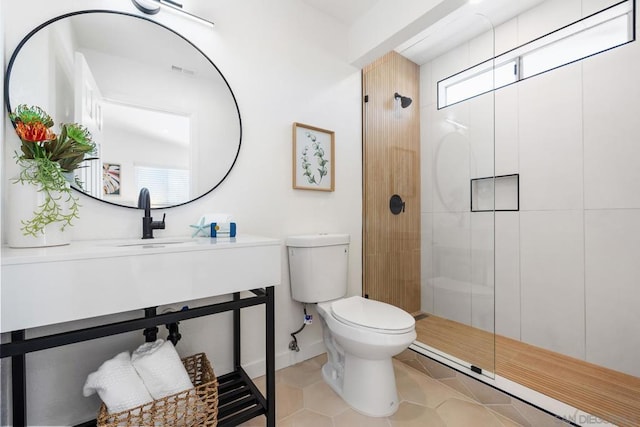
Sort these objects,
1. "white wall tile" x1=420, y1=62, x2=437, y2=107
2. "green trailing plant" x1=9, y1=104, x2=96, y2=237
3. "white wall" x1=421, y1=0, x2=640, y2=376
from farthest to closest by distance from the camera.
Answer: "white wall tile" x1=420, y1=62, x2=437, y2=107 → "white wall" x1=421, y1=0, x2=640, y2=376 → "green trailing plant" x1=9, y1=104, x2=96, y2=237

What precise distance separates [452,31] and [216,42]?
1.50 meters

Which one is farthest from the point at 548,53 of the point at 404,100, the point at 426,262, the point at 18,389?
the point at 18,389

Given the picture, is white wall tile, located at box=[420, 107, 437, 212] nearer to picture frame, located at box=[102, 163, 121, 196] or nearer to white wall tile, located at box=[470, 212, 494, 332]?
white wall tile, located at box=[470, 212, 494, 332]

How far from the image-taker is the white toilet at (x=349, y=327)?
52.7 inches

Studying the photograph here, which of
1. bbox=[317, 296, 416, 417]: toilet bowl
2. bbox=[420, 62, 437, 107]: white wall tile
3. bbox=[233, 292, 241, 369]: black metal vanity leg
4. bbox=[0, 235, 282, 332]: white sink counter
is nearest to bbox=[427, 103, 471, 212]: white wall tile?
bbox=[420, 62, 437, 107]: white wall tile

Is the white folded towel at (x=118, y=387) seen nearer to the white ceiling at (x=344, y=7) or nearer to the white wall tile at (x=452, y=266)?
the white wall tile at (x=452, y=266)

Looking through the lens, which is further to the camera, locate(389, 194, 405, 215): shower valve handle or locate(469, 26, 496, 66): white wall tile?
locate(389, 194, 405, 215): shower valve handle

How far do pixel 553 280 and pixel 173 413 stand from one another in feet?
7.70

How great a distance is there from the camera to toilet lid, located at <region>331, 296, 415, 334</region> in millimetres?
1338

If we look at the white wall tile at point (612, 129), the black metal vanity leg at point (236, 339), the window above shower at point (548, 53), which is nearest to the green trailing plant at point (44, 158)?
the black metal vanity leg at point (236, 339)

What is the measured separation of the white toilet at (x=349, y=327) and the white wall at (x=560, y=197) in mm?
791

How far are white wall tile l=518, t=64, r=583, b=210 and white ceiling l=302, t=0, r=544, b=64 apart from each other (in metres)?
0.54

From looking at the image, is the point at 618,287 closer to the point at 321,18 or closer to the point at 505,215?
the point at 505,215

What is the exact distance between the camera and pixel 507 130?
2.16 metres
